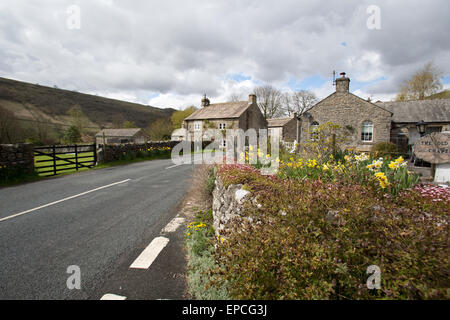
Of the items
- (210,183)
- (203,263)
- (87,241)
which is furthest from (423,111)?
(87,241)

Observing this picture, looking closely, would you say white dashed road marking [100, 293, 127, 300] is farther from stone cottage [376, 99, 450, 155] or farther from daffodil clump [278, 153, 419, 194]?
stone cottage [376, 99, 450, 155]

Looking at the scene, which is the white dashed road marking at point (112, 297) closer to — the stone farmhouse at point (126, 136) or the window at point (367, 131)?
the window at point (367, 131)

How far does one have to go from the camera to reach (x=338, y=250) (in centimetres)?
213

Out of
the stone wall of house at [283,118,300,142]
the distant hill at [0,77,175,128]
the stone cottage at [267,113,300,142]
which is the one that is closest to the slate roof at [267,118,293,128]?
the stone cottage at [267,113,300,142]

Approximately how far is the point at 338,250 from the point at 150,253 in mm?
3263

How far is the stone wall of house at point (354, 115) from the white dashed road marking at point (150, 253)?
1598 cm

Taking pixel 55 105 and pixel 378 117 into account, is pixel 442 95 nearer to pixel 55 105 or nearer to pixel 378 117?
pixel 378 117

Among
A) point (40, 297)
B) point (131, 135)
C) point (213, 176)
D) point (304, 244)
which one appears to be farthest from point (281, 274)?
point (131, 135)

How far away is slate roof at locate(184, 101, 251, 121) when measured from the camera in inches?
1193

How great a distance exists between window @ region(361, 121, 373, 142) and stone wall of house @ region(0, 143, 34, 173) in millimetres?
23681

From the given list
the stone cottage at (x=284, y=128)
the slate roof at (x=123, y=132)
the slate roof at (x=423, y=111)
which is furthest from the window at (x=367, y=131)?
the slate roof at (x=123, y=132)

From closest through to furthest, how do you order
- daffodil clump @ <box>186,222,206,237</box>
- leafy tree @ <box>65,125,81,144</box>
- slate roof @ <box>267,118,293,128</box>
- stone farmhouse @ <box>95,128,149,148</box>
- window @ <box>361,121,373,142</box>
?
1. daffodil clump @ <box>186,222,206,237</box>
2. window @ <box>361,121,373,142</box>
3. leafy tree @ <box>65,125,81,144</box>
4. slate roof @ <box>267,118,293,128</box>
5. stone farmhouse @ <box>95,128,149,148</box>
